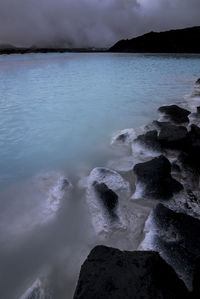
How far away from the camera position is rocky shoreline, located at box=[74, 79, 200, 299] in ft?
5.74

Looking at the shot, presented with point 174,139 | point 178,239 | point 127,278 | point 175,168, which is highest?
point 127,278

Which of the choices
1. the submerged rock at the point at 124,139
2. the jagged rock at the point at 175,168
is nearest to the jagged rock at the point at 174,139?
the jagged rock at the point at 175,168

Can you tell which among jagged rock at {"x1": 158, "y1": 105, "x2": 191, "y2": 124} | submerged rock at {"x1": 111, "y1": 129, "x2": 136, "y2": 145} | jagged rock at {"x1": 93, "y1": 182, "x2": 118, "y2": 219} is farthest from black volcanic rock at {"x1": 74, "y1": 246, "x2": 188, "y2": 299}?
jagged rock at {"x1": 158, "y1": 105, "x2": 191, "y2": 124}

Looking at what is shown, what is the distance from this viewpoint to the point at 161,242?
8.10 feet

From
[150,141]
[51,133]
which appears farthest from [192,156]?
[51,133]

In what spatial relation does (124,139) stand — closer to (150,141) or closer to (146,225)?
(150,141)

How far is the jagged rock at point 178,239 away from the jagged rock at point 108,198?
2.11 feet

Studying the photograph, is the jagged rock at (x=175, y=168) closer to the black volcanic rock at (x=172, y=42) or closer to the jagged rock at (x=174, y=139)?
the jagged rock at (x=174, y=139)

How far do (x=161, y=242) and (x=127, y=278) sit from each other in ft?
2.82

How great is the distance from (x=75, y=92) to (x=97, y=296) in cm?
1324

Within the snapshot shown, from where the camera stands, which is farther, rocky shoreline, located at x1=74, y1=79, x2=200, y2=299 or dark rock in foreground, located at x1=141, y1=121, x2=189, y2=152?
dark rock in foreground, located at x1=141, y1=121, x2=189, y2=152

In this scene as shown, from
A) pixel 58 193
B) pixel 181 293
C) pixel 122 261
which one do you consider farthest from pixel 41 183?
pixel 181 293

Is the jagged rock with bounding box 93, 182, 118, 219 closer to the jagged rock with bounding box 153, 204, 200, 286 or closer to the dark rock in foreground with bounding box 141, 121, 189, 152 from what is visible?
the jagged rock with bounding box 153, 204, 200, 286

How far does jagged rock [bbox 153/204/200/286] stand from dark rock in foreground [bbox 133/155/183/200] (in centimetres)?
54
